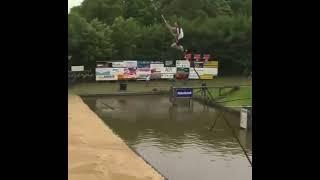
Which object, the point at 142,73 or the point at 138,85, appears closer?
the point at 138,85

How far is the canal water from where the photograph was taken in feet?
30.7

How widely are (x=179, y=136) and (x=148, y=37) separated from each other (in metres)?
14.9

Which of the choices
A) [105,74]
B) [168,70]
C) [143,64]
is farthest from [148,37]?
[105,74]

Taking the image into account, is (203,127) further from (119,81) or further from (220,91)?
(119,81)

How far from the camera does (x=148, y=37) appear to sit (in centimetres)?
2703

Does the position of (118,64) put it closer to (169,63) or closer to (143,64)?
(143,64)

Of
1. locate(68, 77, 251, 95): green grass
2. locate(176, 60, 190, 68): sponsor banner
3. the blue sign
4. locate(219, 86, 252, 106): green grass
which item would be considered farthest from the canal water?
locate(176, 60, 190, 68): sponsor banner

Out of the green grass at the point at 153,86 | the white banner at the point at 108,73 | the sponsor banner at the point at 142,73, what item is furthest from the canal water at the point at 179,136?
the sponsor banner at the point at 142,73

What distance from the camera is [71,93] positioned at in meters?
21.4

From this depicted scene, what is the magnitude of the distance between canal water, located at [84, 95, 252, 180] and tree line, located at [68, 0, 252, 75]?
554 cm

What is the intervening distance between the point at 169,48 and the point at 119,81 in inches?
169

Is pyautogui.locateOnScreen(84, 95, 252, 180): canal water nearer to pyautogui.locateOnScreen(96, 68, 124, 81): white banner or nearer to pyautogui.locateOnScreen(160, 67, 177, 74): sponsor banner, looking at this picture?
pyautogui.locateOnScreen(96, 68, 124, 81): white banner
